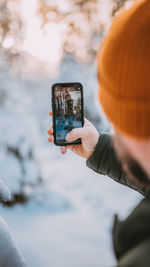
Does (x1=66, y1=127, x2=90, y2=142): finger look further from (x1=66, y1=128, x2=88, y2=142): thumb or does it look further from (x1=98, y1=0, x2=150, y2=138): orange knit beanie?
(x1=98, y1=0, x2=150, y2=138): orange knit beanie

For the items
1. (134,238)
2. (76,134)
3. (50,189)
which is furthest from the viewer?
(50,189)

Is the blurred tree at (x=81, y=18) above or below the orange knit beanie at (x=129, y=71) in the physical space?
above

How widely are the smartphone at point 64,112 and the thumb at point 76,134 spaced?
2 centimetres

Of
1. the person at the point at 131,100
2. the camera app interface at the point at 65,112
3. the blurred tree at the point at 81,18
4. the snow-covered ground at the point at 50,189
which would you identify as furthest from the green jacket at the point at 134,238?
the blurred tree at the point at 81,18

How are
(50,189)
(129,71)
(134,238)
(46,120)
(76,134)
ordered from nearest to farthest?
(129,71), (134,238), (76,134), (50,189), (46,120)

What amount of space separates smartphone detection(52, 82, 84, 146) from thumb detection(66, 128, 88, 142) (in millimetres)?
16

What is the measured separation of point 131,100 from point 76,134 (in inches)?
17.4

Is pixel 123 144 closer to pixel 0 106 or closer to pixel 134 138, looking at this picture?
pixel 134 138

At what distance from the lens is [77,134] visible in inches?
33.7

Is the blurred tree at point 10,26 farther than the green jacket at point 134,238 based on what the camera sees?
Yes

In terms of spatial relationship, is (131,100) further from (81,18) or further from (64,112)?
(81,18)

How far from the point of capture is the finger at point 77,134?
2.78 ft

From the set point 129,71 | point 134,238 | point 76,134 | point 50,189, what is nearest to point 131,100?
point 129,71

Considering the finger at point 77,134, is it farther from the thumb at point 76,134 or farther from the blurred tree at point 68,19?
the blurred tree at point 68,19
